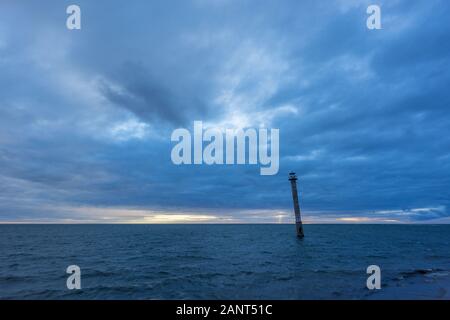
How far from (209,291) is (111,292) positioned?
656cm

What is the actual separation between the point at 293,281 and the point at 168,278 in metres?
9.88

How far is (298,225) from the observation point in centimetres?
5872

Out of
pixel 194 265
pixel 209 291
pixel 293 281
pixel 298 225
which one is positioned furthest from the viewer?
pixel 298 225

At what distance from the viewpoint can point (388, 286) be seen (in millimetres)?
19547

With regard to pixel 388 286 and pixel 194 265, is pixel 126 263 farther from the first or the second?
pixel 388 286

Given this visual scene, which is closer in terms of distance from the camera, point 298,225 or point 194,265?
point 194,265
